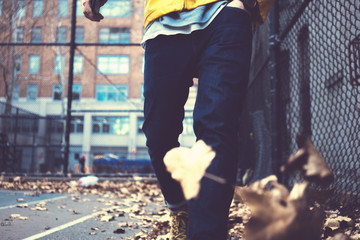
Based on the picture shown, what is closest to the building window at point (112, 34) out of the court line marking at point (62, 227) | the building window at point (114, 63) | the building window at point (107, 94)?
the building window at point (114, 63)

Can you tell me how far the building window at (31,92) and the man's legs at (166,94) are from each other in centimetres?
3017

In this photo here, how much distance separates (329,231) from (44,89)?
3104cm

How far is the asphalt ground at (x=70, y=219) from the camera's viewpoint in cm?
247

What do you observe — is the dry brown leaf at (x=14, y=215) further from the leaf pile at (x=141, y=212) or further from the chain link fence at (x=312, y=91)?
the chain link fence at (x=312, y=91)

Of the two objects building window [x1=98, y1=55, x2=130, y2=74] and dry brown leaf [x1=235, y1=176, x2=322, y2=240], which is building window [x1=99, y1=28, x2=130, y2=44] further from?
dry brown leaf [x1=235, y1=176, x2=322, y2=240]

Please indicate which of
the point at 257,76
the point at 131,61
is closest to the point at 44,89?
the point at 131,61

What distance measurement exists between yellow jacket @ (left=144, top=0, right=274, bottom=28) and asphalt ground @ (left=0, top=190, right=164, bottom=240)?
1541mm

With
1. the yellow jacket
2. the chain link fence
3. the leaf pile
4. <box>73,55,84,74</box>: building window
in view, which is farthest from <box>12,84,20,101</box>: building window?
the yellow jacket

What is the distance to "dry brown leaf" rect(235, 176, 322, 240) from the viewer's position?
0.64m

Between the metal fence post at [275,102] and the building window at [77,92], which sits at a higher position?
the building window at [77,92]

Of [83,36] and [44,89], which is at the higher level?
[83,36]

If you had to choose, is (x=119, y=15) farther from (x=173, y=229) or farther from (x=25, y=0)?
(x=173, y=229)

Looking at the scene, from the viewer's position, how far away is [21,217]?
3.01 m

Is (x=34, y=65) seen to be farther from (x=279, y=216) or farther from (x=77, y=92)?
(x=279, y=216)
